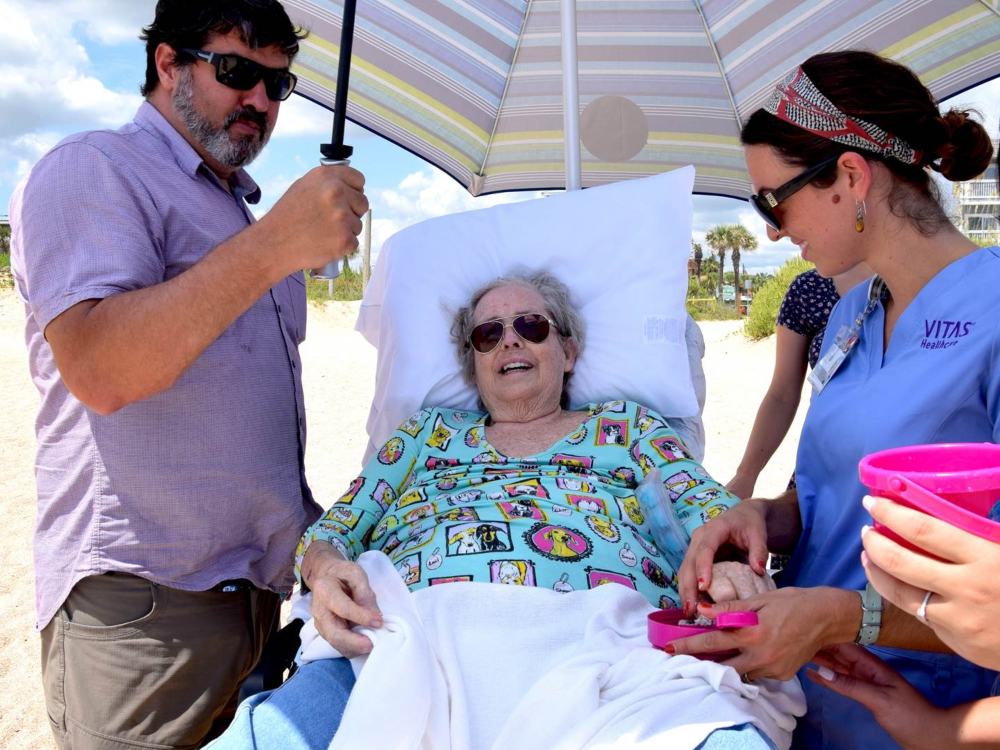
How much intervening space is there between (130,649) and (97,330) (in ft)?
2.92

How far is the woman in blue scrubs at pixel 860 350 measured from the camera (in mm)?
1781

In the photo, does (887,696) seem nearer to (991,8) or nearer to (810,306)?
(810,306)

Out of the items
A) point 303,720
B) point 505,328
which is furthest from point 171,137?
point 303,720

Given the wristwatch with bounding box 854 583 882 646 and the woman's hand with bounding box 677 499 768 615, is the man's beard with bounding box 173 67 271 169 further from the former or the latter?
the wristwatch with bounding box 854 583 882 646

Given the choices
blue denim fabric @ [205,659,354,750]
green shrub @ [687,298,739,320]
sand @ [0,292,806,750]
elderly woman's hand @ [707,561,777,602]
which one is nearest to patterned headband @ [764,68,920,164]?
elderly woman's hand @ [707,561,777,602]

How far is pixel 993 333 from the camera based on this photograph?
1812 mm

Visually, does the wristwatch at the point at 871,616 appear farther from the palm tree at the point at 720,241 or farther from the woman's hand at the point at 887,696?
the palm tree at the point at 720,241

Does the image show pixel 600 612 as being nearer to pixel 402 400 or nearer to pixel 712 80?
pixel 402 400

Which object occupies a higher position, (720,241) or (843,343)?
(720,241)

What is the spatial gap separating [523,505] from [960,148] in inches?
57.8

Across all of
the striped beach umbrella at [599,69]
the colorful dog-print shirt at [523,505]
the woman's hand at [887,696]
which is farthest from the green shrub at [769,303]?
the woman's hand at [887,696]

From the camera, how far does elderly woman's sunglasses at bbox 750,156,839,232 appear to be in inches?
82.9

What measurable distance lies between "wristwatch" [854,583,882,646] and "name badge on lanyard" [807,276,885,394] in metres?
0.67

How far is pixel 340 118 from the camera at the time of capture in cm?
233
